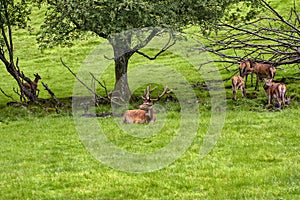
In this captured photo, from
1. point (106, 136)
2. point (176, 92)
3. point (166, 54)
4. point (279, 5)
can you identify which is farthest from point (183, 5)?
point (279, 5)

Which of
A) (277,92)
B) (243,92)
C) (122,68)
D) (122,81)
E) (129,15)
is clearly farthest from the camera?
(122,68)

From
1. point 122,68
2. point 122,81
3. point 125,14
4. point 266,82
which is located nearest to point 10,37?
point 122,68

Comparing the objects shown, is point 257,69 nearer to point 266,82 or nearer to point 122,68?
point 266,82

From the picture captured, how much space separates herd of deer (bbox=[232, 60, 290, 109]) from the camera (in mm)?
18062

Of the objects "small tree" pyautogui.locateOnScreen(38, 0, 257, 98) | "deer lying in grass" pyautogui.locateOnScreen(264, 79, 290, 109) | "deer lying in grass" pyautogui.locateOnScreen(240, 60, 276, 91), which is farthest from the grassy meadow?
"small tree" pyautogui.locateOnScreen(38, 0, 257, 98)

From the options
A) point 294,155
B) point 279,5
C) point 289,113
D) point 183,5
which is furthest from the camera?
point 279,5

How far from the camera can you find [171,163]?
11672 millimetres

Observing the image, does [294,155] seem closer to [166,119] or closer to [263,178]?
[263,178]

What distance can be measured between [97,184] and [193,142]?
4.03m

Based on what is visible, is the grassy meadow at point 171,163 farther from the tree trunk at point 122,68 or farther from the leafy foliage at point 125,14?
the leafy foliage at point 125,14

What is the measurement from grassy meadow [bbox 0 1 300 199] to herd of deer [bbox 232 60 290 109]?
1.43 feet

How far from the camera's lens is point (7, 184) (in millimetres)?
10570

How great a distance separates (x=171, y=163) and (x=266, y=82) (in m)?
8.04

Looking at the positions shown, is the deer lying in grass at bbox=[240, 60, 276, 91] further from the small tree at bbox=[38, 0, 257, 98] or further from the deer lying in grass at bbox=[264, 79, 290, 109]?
the deer lying in grass at bbox=[264, 79, 290, 109]
